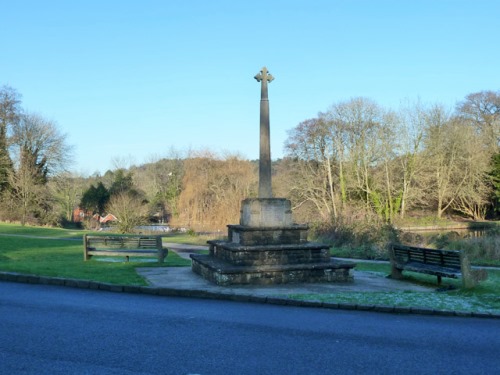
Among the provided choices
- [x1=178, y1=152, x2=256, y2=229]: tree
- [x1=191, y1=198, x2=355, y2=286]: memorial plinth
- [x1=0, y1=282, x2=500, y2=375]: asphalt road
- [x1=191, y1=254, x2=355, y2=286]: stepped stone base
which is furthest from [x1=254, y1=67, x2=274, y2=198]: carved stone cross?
[x1=178, y1=152, x2=256, y2=229]: tree

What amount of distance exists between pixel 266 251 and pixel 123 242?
18.7 ft

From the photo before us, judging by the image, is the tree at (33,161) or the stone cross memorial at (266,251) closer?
the stone cross memorial at (266,251)

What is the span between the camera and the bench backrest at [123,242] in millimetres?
15578

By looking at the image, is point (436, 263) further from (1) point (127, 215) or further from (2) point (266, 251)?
(1) point (127, 215)

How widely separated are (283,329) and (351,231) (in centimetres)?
1959

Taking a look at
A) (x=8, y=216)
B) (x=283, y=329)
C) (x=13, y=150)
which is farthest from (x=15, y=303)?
(x=13, y=150)

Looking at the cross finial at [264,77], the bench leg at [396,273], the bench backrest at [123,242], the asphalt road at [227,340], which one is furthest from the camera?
the bench backrest at [123,242]

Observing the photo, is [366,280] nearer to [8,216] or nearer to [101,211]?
[8,216]

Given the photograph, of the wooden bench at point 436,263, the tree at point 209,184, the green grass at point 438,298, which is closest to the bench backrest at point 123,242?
the wooden bench at point 436,263

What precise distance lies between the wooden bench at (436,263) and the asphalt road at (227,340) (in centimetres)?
274

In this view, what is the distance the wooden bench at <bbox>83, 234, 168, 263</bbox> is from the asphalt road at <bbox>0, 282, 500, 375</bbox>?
6286mm

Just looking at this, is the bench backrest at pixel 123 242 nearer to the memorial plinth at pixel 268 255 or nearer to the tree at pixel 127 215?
the memorial plinth at pixel 268 255

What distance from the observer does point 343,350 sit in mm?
5773

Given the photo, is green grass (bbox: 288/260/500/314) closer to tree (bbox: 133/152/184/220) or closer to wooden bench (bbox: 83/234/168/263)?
wooden bench (bbox: 83/234/168/263)
